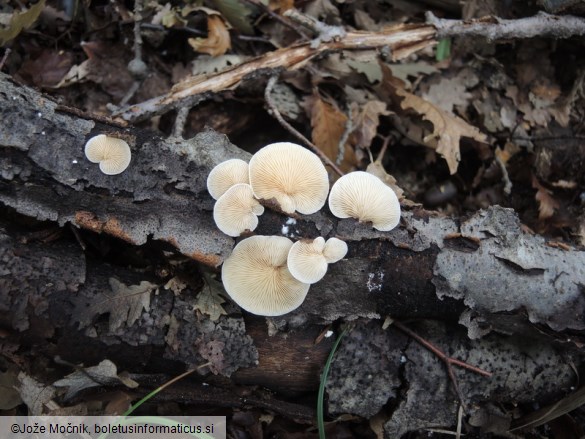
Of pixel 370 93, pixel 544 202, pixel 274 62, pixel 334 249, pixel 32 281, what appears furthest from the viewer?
pixel 370 93

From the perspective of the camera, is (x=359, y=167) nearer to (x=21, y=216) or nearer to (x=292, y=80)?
(x=292, y=80)

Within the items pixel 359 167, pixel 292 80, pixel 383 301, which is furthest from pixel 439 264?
pixel 292 80

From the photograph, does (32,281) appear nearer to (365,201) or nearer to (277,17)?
(365,201)

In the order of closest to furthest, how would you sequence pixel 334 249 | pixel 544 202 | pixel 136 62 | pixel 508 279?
pixel 334 249, pixel 508 279, pixel 136 62, pixel 544 202

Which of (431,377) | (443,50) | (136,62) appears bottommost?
(431,377)

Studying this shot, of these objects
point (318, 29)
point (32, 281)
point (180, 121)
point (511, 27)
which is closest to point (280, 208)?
point (180, 121)

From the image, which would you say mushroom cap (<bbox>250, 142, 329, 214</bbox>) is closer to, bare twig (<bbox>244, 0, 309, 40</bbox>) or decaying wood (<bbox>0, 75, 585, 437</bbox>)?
decaying wood (<bbox>0, 75, 585, 437</bbox>)
